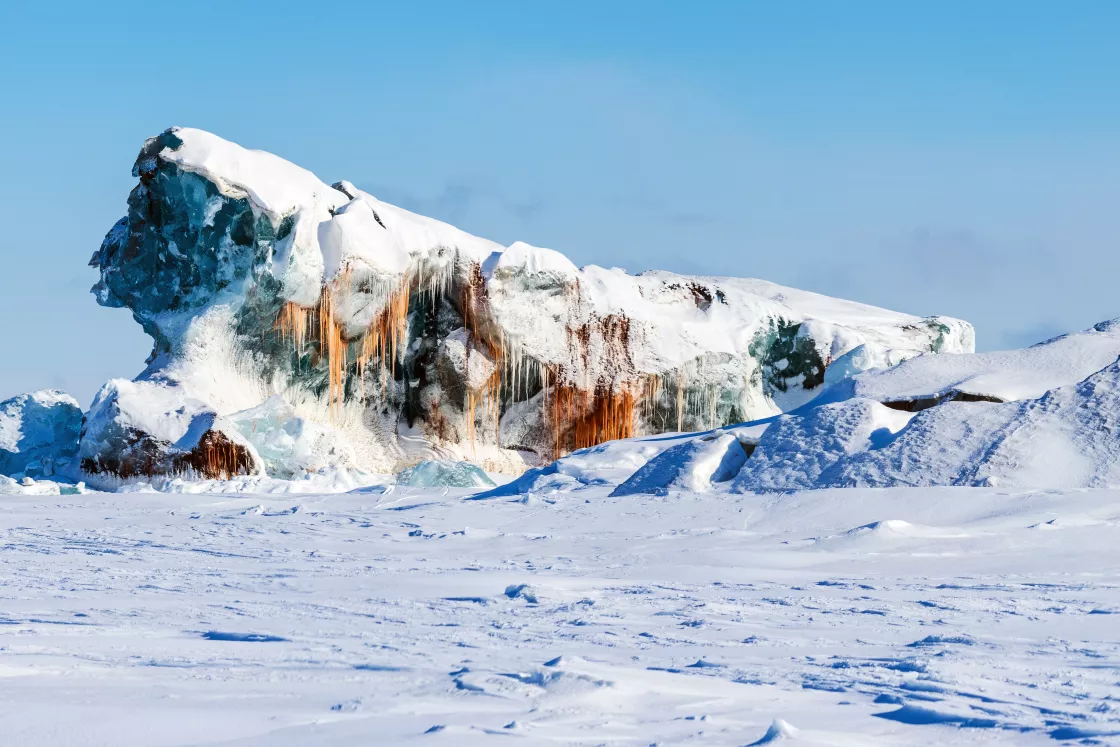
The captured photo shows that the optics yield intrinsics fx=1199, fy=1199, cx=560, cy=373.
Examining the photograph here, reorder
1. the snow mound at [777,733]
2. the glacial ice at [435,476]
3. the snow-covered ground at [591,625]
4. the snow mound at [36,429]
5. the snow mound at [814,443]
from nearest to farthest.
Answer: the snow mound at [777,733], the snow-covered ground at [591,625], the snow mound at [814,443], the glacial ice at [435,476], the snow mound at [36,429]

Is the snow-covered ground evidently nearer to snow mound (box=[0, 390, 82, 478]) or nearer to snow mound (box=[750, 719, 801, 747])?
snow mound (box=[750, 719, 801, 747])

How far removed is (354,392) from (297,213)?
3919mm

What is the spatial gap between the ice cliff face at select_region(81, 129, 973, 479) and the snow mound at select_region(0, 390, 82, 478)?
2.01 m

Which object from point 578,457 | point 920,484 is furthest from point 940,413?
point 578,457

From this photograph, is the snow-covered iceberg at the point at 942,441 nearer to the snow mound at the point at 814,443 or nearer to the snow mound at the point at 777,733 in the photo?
the snow mound at the point at 814,443

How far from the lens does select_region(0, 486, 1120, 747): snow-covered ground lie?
3439 millimetres

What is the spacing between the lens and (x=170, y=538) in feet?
30.7

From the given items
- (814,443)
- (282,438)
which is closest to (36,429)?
(282,438)

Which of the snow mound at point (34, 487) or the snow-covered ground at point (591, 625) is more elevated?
the snow mound at point (34, 487)

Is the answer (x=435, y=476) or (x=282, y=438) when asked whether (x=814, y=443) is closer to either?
(x=435, y=476)

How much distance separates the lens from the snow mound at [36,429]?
22453 millimetres

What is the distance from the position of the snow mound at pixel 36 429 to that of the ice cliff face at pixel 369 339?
2012mm

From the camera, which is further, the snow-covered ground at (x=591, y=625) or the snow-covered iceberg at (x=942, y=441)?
the snow-covered iceberg at (x=942, y=441)

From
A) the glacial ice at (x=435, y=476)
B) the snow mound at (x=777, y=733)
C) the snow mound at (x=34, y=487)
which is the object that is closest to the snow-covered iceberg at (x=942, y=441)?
the glacial ice at (x=435, y=476)
